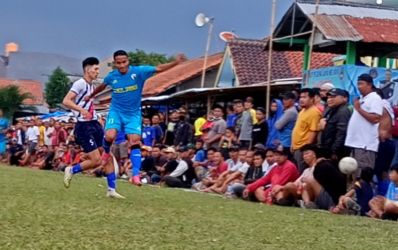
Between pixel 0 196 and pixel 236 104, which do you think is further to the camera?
pixel 236 104

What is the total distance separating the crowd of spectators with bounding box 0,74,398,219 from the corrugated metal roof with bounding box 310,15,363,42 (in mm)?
2591

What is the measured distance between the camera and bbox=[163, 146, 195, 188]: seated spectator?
58.7ft

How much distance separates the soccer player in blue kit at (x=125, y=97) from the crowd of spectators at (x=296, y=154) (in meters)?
1.94

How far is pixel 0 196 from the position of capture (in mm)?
9719

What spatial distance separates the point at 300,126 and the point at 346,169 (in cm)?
221

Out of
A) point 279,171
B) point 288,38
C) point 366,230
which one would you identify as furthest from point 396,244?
point 288,38

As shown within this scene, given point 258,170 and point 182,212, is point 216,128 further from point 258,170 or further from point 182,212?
point 182,212

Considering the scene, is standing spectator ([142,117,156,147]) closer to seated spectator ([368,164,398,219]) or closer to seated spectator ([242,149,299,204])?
seated spectator ([242,149,299,204])

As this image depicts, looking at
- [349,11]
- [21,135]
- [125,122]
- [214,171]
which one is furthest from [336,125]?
[21,135]

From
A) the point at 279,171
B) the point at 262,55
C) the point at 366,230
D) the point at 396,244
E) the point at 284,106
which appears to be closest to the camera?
the point at 396,244

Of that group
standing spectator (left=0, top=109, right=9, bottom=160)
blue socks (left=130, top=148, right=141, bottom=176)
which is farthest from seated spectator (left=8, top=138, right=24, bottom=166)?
blue socks (left=130, top=148, right=141, bottom=176)

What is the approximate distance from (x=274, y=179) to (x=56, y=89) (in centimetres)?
5982

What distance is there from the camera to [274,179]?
43.6 ft

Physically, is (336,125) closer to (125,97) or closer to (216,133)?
(125,97)
